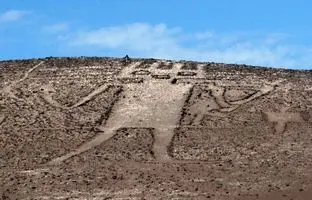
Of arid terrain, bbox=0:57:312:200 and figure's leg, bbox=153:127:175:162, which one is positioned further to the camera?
figure's leg, bbox=153:127:175:162

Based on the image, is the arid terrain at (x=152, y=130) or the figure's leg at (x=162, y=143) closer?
the arid terrain at (x=152, y=130)

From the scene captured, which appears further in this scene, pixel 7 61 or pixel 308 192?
pixel 7 61

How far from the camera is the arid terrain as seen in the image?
20.9 metres

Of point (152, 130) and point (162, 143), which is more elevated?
point (152, 130)

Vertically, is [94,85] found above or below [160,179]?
above

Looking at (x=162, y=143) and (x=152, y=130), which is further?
(x=152, y=130)

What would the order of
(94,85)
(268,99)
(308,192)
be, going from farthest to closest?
1. (94,85)
2. (268,99)
3. (308,192)

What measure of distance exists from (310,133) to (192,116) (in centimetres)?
440

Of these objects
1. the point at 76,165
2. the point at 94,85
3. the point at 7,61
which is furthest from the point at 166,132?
the point at 7,61

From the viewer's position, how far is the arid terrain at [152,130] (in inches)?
823

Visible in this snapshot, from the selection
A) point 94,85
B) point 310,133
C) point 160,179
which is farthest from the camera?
point 94,85

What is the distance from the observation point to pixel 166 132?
2664cm

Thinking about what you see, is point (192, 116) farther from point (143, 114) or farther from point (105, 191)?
point (105, 191)

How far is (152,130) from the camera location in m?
26.9
